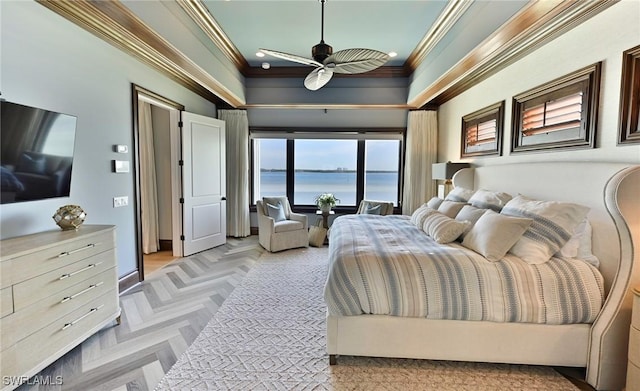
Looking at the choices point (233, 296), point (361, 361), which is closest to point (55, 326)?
point (233, 296)

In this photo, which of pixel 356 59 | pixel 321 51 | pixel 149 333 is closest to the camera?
pixel 149 333

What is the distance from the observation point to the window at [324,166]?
6047 mm

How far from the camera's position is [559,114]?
2.69 m

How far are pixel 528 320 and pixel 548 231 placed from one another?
2.19ft

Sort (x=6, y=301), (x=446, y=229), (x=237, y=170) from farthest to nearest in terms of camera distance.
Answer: (x=237, y=170) → (x=446, y=229) → (x=6, y=301)

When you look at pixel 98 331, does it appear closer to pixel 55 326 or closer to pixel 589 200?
pixel 55 326

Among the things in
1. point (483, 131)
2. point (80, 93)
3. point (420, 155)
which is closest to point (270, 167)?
point (420, 155)

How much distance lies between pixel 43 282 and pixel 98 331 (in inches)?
34.5

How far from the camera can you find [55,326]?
6.55 feet

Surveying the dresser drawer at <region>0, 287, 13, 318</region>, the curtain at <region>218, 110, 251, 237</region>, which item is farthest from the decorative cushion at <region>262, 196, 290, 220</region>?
the dresser drawer at <region>0, 287, 13, 318</region>

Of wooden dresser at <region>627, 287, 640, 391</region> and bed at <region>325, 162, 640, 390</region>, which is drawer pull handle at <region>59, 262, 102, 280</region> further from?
wooden dresser at <region>627, 287, 640, 391</region>

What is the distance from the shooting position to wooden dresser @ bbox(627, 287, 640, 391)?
66.0 inches

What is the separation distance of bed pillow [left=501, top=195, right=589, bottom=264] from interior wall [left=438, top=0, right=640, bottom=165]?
18.5 inches

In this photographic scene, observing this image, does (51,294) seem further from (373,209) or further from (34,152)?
(373,209)
